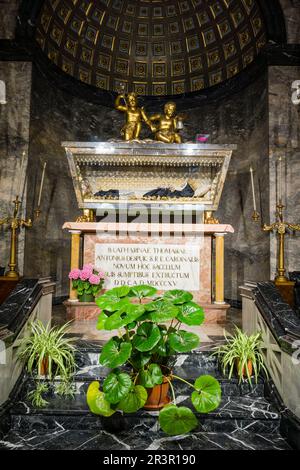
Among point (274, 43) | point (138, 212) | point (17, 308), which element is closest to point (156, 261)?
point (138, 212)

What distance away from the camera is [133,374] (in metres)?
2.57

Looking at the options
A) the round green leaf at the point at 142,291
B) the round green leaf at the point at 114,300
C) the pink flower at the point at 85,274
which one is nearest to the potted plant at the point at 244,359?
the round green leaf at the point at 142,291

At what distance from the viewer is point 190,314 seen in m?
2.54

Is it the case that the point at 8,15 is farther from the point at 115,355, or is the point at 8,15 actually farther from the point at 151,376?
the point at 151,376

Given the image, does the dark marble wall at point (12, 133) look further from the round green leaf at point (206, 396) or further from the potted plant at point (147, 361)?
the round green leaf at point (206, 396)

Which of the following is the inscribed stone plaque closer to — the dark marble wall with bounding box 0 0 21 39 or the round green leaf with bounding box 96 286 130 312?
the round green leaf with bounding box 96 286 130 312

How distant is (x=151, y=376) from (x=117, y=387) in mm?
266

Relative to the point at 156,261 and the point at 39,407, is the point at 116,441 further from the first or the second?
the point at 156,261

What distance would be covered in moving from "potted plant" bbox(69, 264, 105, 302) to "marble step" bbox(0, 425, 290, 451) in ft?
8.27

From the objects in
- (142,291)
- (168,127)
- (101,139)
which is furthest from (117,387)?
(101,139)

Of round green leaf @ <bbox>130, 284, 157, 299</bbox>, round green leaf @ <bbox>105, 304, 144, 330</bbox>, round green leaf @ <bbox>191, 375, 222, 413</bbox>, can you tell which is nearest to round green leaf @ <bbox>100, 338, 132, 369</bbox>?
round green leaf @ <bbox>105, 304, 144, 330</bbox>

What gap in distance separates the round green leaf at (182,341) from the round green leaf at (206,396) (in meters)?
0.24

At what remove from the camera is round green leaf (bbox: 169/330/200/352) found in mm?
2428

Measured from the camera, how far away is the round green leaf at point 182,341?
7.97ft
